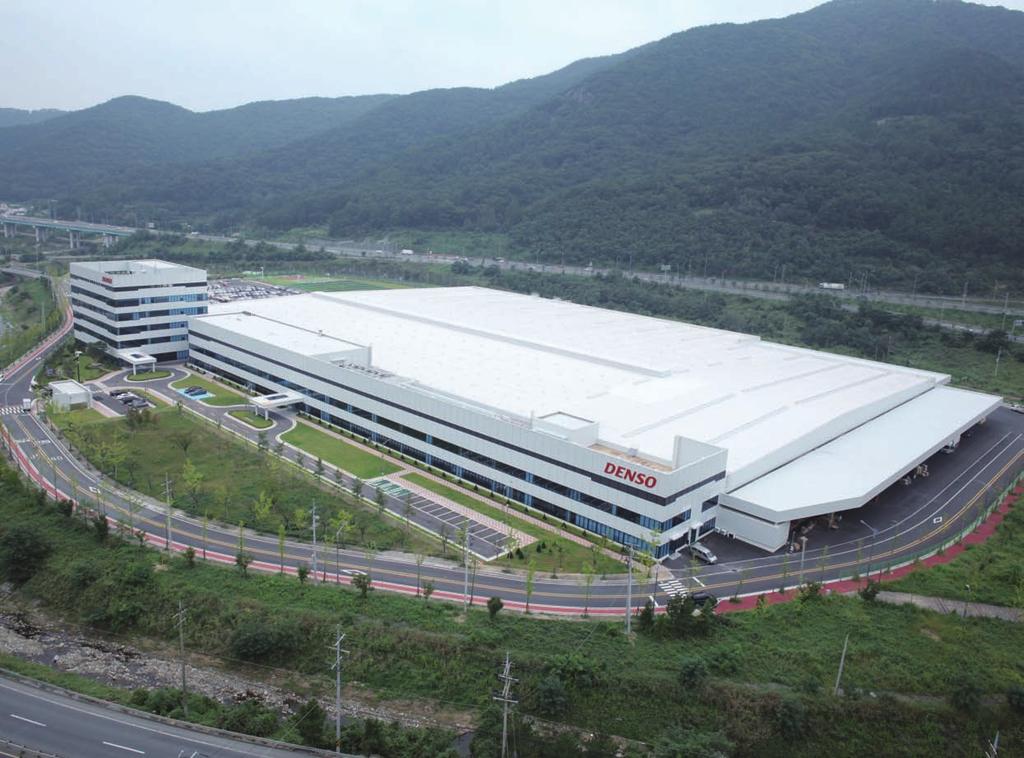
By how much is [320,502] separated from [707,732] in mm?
30041

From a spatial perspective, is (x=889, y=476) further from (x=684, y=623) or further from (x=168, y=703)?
(x=168, y=703)

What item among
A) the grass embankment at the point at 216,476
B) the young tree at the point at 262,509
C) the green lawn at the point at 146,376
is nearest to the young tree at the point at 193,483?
the grass embankment at the point at 216,476

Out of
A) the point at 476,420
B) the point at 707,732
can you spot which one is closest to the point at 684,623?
the point at 707,732

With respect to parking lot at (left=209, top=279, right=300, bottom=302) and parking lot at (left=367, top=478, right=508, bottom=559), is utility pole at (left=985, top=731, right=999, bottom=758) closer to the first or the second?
parking lot at (left=367, top=478, right=508, bottom=559)

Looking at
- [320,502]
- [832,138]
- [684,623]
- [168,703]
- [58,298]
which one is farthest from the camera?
[832,138]

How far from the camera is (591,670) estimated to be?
116 ft

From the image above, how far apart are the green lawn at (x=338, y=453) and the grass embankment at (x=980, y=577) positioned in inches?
1473

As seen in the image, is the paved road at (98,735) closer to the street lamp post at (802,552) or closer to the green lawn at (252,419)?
the street lamp post at (802,552)

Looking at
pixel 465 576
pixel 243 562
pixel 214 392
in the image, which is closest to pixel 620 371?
pixel 465 576

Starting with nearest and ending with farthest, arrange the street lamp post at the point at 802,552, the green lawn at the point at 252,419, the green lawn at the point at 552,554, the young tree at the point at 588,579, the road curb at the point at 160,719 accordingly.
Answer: the road curb at the point at 160,719, the young tree at the point at 588,579, the street lamp post at the point at 802,552, the green lawn at the point at 552,554, the green lawn at the point at 252,419

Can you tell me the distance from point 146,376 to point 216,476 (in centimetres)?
3352

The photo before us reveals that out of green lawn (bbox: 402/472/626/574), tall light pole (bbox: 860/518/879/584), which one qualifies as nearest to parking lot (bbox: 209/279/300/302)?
green lawn (bbox: 402/472/626/574)

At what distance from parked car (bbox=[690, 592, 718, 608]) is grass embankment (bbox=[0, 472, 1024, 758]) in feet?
3.87

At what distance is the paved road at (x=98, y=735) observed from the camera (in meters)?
30.3
